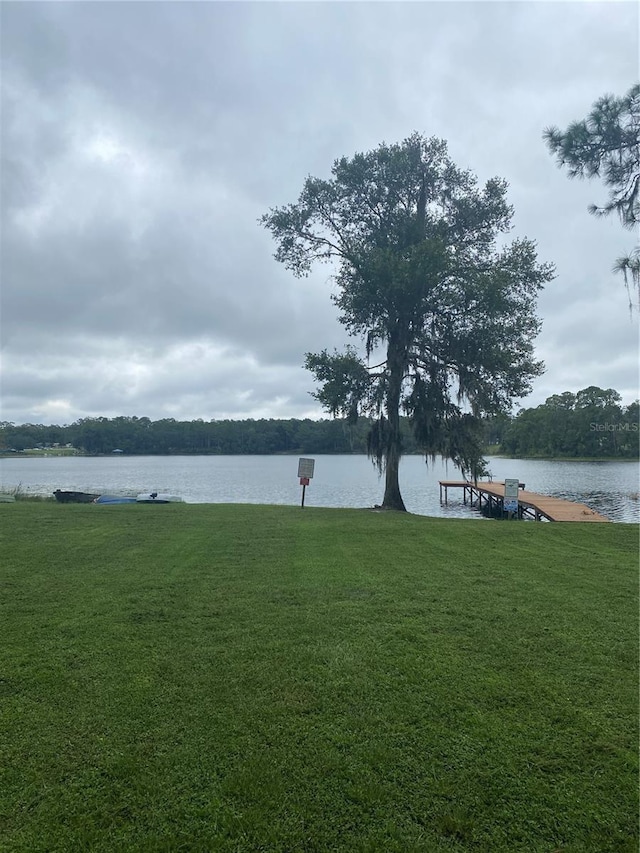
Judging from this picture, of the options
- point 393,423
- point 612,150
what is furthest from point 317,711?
point 393,423

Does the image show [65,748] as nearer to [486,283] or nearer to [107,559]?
[107,559]

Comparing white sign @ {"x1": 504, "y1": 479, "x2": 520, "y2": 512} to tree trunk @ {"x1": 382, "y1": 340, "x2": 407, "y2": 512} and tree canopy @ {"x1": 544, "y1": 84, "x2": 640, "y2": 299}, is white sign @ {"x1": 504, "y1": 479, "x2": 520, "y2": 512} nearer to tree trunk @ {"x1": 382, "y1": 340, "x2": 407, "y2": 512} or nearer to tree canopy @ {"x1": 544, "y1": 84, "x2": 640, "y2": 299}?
tree trunk @ {"x1": 382, "y1": 340, "x2": 407, "y2": 512}

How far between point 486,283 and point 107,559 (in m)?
11.3

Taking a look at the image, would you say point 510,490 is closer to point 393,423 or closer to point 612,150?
point 393,423

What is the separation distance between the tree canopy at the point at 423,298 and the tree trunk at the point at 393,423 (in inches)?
1.2

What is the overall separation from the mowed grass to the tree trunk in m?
9.28

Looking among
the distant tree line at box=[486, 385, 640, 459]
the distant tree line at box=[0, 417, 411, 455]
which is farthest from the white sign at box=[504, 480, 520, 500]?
the distant tree line at box=[0, 417, 411, 455]

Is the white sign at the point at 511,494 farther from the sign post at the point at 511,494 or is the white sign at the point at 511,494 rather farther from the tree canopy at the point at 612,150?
the tree canopy at the point at 612,150

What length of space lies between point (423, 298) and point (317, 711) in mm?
13077

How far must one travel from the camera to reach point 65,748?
108 inches

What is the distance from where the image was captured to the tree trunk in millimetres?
15492

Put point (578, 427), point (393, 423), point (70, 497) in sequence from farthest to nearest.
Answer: point (578, 427), point (70, 497), point (393, 423)

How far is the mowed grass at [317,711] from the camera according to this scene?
2285mm

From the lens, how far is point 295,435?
81438mm
